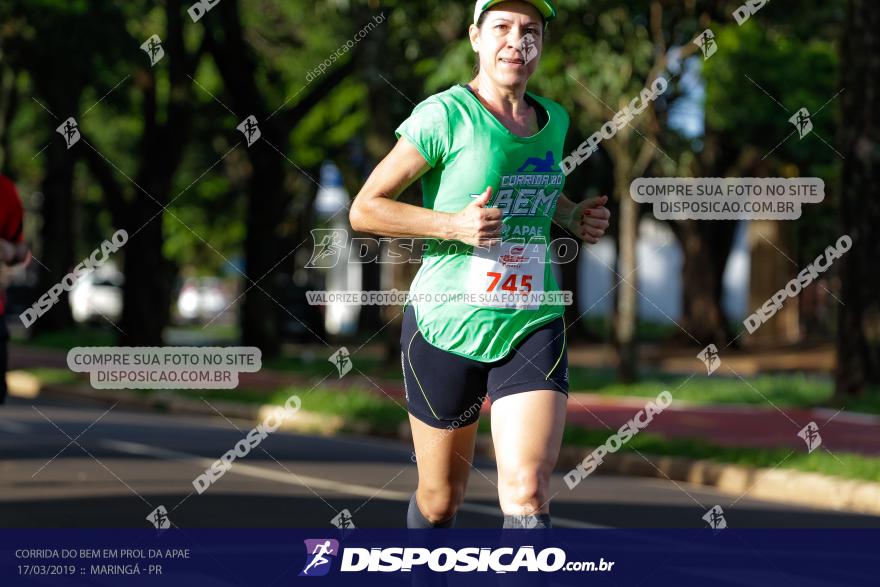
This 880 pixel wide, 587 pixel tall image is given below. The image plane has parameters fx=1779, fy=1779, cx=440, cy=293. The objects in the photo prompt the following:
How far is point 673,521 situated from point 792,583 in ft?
9.72

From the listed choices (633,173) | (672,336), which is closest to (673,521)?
(633,173)

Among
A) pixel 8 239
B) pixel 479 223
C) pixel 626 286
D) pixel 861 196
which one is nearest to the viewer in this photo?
pixel 479 223

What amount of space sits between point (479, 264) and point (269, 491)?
620 centimetres

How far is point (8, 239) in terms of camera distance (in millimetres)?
8797

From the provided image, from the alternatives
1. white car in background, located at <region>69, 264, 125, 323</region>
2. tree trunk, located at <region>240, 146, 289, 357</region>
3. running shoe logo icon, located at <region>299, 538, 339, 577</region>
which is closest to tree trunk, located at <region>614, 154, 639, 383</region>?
tree trunk, located at <region>240, 146, 289, 357</region>

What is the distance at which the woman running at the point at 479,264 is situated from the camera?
549cm

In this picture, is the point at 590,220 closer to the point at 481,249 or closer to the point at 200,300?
the point at 481,249

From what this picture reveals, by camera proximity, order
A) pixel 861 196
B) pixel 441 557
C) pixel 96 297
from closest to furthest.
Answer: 1. pixel 441 557
2. pixel 861 196
3. pixel 96 297

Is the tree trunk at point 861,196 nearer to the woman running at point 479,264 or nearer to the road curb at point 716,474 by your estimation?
the road curb at point 716,474

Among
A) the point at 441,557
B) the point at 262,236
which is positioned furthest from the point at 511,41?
the point at 262,236

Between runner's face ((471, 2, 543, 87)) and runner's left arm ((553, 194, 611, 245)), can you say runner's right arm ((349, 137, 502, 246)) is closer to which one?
runner's face ((471, 2, 543, 87))

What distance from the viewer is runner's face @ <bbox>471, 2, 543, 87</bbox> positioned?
551 centimetres

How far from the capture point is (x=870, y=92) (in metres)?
18.1

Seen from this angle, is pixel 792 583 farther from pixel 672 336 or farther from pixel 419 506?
pixel 672 336
